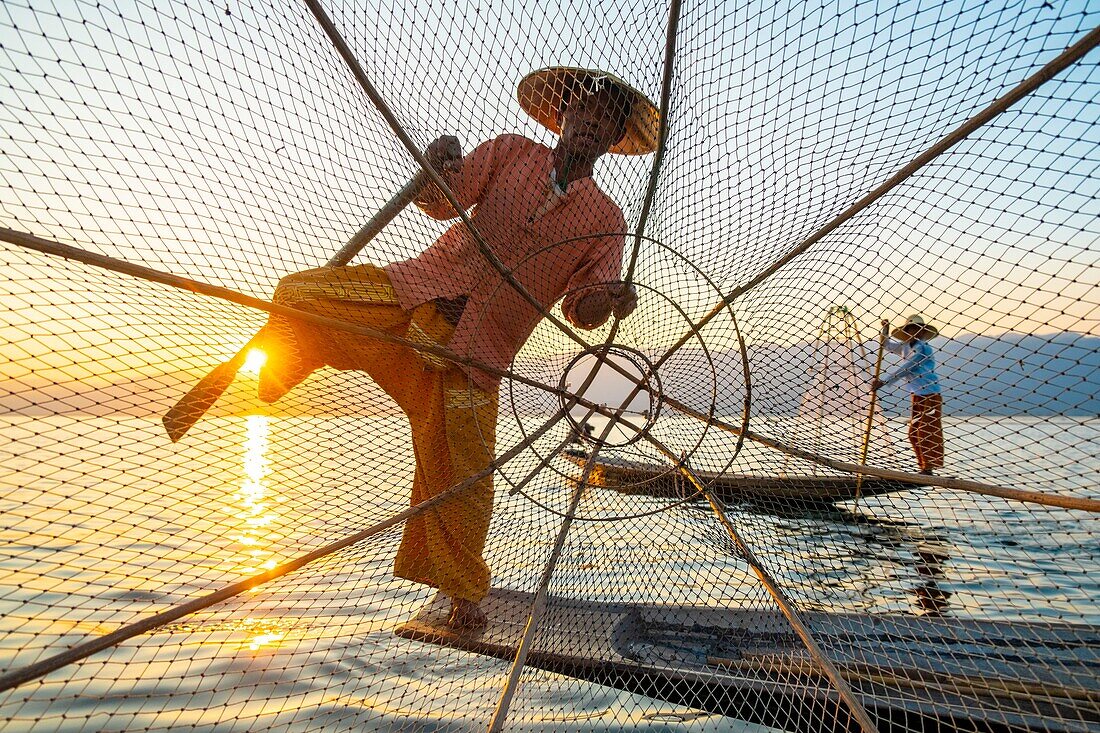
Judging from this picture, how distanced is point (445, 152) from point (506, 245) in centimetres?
36

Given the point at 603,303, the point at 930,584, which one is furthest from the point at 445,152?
the point at 930,584

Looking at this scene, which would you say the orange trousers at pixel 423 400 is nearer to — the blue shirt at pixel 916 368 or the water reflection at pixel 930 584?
the blue shirt at pixel 916 368

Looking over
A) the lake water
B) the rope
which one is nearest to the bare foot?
the lake water

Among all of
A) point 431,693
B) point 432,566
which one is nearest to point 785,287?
point 432,566

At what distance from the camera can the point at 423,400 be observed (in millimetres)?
2105

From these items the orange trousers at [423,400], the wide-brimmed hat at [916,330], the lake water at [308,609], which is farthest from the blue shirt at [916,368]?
the orange trousers at [423,400]

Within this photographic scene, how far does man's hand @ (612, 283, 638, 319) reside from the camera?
6.77 feet

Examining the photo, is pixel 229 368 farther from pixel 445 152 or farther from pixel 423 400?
pixel 445 152

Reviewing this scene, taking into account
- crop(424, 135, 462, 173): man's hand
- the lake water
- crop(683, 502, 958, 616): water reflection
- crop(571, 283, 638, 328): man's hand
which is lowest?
the lake water

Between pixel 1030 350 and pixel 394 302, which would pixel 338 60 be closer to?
pixel 394 302

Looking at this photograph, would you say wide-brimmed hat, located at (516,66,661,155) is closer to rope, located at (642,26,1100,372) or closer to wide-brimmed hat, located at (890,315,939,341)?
rope, located at (642,26,1100,372)

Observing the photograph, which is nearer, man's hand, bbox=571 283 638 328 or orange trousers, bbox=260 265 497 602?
orange trousers, bbox=260 265 497 602

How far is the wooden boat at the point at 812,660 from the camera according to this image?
5.49ft

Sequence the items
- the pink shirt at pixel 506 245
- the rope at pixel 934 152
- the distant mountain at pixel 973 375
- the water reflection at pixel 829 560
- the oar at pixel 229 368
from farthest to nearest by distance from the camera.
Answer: the water reflection at pixel 829 560
the pink shirt at pixel 506 245
the oar at pixel 229 368
the distant mountain at pixel 973 375
the rope at pixel 934 152
